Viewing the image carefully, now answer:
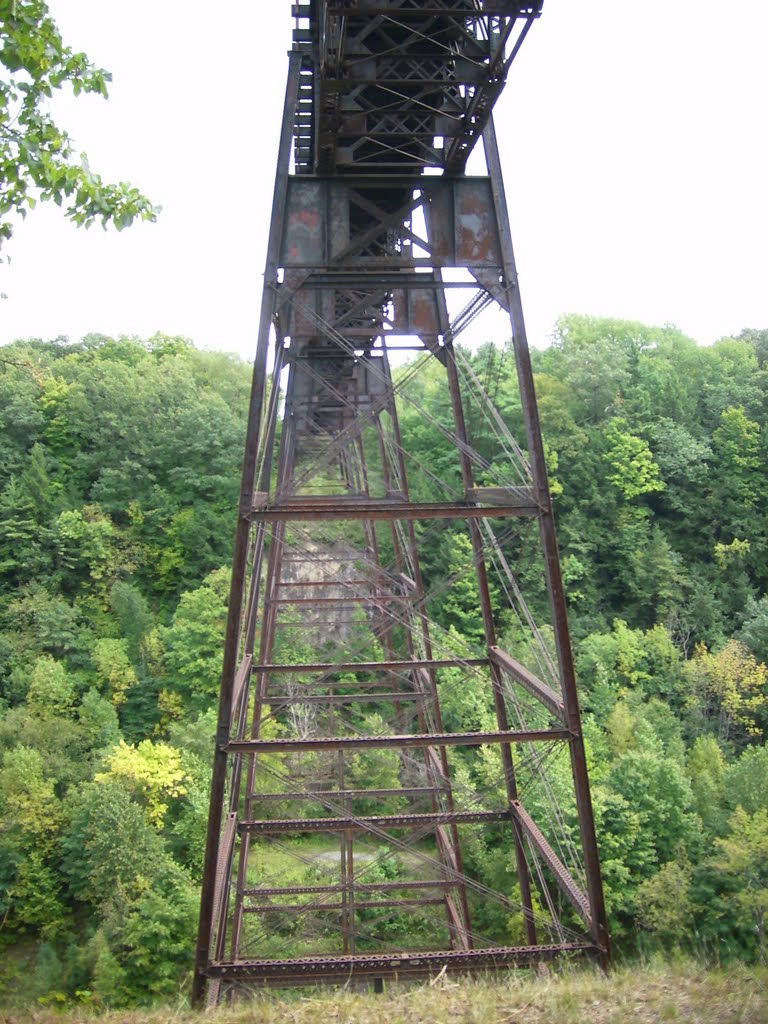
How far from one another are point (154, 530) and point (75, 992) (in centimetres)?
1750

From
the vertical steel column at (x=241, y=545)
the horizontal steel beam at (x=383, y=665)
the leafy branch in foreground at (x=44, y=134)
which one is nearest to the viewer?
the leafy branch in foreground at (x=44, y=134)

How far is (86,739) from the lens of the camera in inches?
845

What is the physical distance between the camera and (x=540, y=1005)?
413 centimetres

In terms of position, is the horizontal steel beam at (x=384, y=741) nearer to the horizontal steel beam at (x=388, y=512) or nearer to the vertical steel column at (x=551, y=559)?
the vertical steel column at (x=551, y=559)

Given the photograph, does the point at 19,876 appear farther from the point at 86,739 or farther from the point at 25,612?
the point at 25,612

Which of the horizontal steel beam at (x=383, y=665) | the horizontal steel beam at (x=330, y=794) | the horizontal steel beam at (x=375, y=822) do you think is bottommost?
the horizontal steel beam at (x=375, y=822)

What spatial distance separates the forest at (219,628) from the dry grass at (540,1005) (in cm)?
856

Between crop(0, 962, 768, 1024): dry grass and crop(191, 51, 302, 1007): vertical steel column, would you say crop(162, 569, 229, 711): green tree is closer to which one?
crop(191, 51, 302, 1007): vertical steel column

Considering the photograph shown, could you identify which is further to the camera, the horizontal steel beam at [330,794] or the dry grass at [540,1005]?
the horizontal steel beam at [330,794]

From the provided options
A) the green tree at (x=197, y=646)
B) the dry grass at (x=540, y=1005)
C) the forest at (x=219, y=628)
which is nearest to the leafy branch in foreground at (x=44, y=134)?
the dry grass at (x=540, y=1005)

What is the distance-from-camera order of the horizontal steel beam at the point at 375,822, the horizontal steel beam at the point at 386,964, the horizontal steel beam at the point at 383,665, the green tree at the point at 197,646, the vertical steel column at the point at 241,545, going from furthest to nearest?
the green tree at the point at 197,646
the horizontal steel beam at the point at 383,665
the horizontal steel beam at the point at 375,822
the vertical steel column at the point at 241,545
the horizontal steel beam at the point at 386,964

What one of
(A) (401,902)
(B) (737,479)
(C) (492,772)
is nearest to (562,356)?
(B) (737,479)

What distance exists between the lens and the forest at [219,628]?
622 inches

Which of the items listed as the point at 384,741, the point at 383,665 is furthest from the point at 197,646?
the point at 384,741
